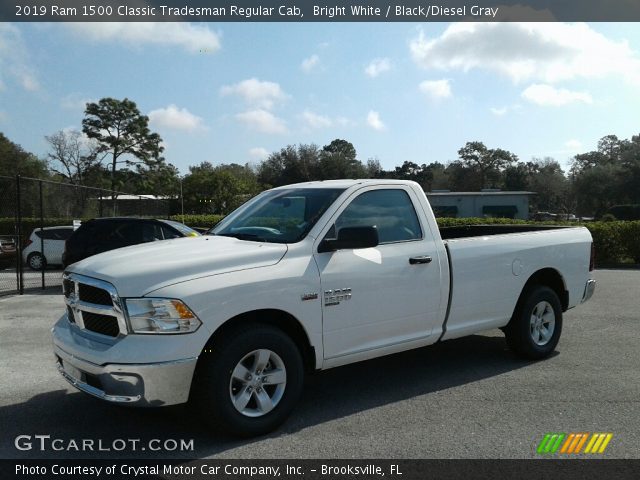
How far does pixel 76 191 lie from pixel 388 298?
14.3 m

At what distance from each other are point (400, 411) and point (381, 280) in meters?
1.11

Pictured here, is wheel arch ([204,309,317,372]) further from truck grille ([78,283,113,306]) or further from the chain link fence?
the chain link fence

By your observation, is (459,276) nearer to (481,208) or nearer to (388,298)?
(388,298)

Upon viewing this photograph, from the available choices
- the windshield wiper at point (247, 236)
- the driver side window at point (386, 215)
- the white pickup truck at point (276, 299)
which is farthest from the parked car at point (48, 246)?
the driver side window at point (386, 215)

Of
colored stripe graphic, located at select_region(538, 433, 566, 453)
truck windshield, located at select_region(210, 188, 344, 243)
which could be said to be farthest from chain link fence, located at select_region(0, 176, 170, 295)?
colored stripe graphic, located at select_region(538, 433, 566, 453)

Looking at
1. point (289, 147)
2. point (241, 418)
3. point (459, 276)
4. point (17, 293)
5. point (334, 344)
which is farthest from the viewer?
point (289, 147)

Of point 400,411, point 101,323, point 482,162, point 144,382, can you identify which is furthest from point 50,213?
point 482,162

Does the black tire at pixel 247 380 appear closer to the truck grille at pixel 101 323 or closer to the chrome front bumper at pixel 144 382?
the chrome front bumper at pixel 144 382

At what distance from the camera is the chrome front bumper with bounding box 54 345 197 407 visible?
3645 mm

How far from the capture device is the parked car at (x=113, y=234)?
37.4 ft

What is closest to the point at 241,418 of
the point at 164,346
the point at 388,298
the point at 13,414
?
the point at 164,346

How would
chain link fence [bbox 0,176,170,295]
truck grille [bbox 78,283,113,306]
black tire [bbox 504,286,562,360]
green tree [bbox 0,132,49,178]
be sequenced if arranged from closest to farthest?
truck grille [bbox 78,283,113,306] → black tire [bbox 504,286,562,360] → chain link fence [bbox 0,176,170,295] → green tree [bbox 0,132,49,178]

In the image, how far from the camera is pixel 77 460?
150 inches

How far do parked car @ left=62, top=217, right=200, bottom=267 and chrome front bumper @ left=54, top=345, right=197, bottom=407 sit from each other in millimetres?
7803
